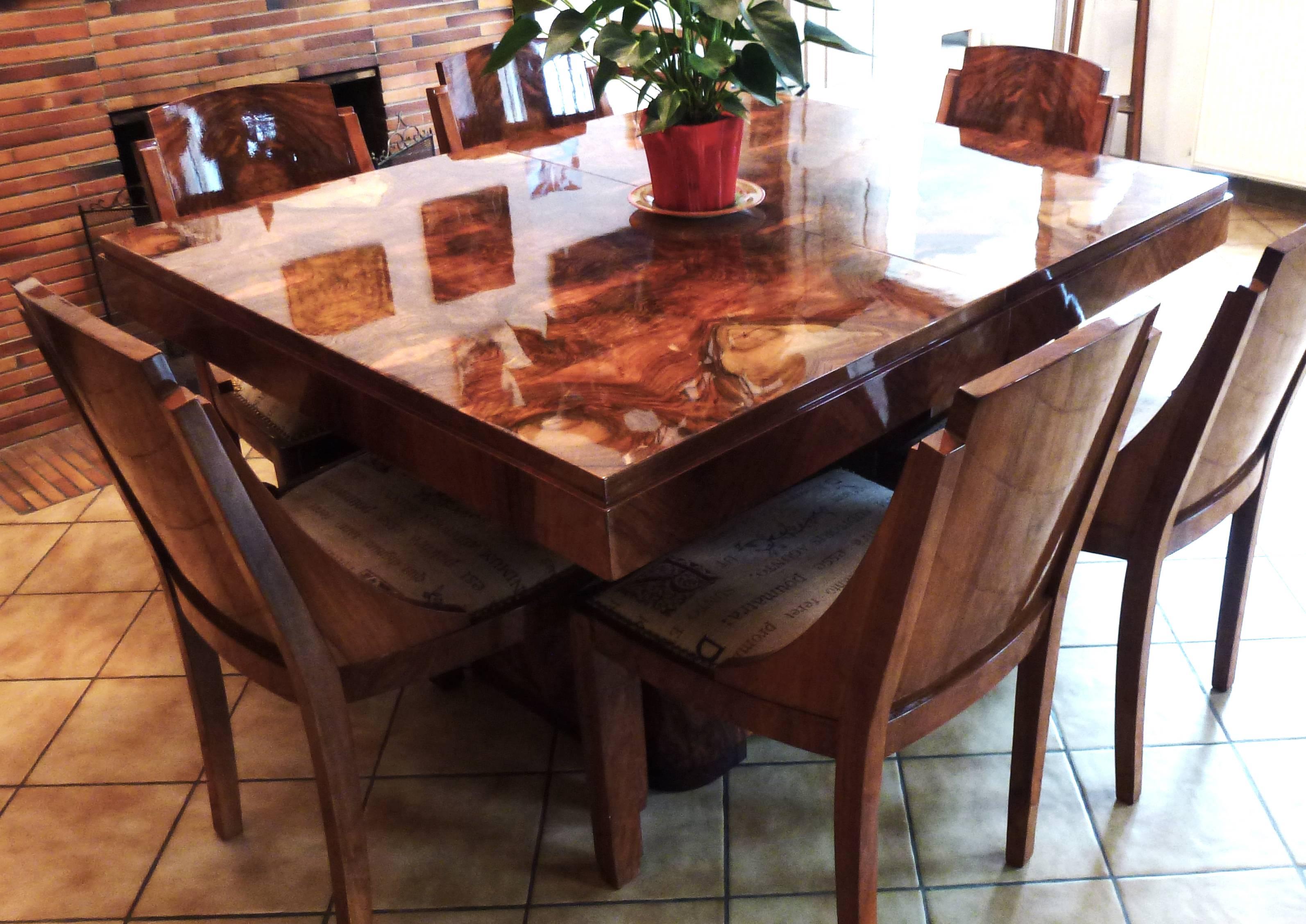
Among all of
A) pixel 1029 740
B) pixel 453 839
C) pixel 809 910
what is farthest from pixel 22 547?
pixel 1029 740

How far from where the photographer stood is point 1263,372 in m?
1.47

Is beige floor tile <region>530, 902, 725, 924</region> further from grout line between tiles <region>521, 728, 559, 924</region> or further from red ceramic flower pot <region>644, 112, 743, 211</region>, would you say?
red ceramic flower pot <region>644, 112, 743, 211</region>

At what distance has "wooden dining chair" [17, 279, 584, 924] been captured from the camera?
1.15 meters

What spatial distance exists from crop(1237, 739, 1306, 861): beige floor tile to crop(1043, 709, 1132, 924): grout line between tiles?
9.9 inches

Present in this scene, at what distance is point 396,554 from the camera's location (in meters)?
1.52

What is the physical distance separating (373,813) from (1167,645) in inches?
53.8

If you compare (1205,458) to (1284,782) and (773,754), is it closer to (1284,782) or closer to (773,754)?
(1284,782)

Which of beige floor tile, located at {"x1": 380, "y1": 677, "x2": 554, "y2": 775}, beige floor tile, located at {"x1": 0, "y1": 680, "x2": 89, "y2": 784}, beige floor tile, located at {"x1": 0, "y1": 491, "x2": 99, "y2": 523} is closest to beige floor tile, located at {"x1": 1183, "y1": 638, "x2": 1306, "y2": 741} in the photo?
beige floor tile, located at {"x1": 380, "y1": 677, "x2": 554, "y2": 775}

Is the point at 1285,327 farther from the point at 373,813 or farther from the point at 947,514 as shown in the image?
the point at 373,813

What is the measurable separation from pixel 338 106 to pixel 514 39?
2.05 meters

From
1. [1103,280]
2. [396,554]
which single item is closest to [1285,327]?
[1103,280]

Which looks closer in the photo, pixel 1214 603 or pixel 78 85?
pixel 1214 603

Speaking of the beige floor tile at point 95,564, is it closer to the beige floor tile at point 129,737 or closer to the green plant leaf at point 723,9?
the beige floor tile at point 129,737

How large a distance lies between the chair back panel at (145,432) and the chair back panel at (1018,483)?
0.71 metres
